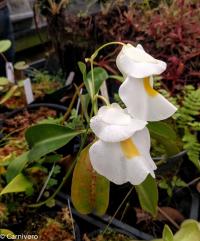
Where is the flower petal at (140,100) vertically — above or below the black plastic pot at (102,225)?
Result: above

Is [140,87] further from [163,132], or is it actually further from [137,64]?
[163,132]

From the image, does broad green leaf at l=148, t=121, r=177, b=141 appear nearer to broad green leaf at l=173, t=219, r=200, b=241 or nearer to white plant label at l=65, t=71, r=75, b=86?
broad green leaf at l=173, t=219, r=200, b=241

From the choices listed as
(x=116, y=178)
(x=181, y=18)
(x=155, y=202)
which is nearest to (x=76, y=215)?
(x=155, y=202)

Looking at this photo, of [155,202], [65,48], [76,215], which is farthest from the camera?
[65,48]

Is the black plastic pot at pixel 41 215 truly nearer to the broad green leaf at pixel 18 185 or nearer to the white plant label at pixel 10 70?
the broad green leaf at pixel 18 185

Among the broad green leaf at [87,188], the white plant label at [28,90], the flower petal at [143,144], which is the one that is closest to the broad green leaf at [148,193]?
the broad green leaf at [87,188]

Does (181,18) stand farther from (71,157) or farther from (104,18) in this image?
(71,157)
